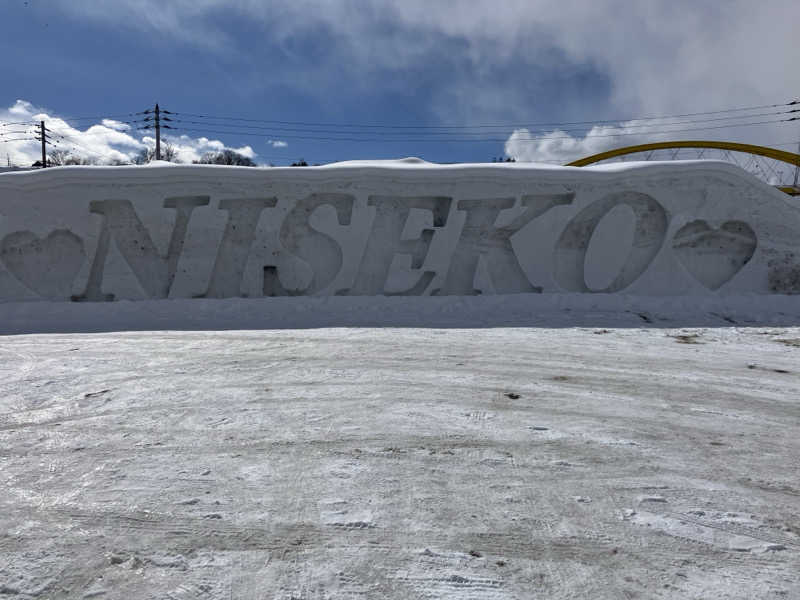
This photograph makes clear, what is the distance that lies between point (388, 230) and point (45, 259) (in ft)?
20.9

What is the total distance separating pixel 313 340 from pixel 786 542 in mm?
4820

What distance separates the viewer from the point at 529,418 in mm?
3344

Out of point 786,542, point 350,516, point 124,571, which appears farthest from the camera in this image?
point 350,516

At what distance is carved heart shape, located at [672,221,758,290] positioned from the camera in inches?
366

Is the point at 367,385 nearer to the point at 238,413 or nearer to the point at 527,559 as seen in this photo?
the point at 238,413

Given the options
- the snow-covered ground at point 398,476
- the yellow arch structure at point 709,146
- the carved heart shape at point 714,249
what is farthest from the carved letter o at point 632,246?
the yellow arch structure at point 709,146

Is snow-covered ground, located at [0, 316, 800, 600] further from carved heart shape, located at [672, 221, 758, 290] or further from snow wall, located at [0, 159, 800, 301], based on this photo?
carved heart shape, located at [672, 221, 758, 290]

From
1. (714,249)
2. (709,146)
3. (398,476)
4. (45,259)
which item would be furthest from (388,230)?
(709,146)

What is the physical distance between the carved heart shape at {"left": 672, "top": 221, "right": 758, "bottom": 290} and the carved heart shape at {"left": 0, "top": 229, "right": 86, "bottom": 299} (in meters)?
11.2

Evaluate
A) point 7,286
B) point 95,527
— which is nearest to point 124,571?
point 95,527

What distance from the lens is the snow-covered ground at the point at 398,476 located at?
69.9 inches

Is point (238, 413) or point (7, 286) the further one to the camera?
point (7, 286)

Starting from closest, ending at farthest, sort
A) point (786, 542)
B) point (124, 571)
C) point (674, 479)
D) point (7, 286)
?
point (124, 571) < point (786, 542) < point (674, 479) < point (7, 286)

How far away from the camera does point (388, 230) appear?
9289mm
